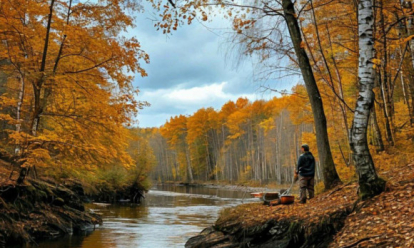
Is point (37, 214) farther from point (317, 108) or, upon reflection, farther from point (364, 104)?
point (364, 104)

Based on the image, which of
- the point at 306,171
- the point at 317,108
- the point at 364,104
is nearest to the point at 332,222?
the point at 364,104

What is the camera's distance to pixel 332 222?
20.8 ft

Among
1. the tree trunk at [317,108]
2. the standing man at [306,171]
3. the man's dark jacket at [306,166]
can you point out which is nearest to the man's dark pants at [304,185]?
the standing man at [306,171]

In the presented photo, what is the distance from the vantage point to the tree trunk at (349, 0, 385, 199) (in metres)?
6.16

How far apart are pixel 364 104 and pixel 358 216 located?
2.11 meters

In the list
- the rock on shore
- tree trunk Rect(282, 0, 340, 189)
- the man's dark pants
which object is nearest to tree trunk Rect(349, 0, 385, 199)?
the man's dark pants

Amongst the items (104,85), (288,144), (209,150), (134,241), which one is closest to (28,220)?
(134,241)

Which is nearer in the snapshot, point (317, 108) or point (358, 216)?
point (358, 216)

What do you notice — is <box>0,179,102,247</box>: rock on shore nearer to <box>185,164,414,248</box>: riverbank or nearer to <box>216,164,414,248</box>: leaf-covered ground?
<box>185,164,414,248</box>: riverbank

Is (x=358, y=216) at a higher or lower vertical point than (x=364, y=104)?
lower

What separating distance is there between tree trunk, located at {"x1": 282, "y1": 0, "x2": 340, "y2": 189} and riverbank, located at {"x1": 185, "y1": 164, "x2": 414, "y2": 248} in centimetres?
85

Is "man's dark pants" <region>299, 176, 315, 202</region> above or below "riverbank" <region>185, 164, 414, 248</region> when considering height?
above

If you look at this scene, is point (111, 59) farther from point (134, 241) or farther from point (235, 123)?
point (235, 123)

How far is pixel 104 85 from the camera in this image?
11.3 metres
